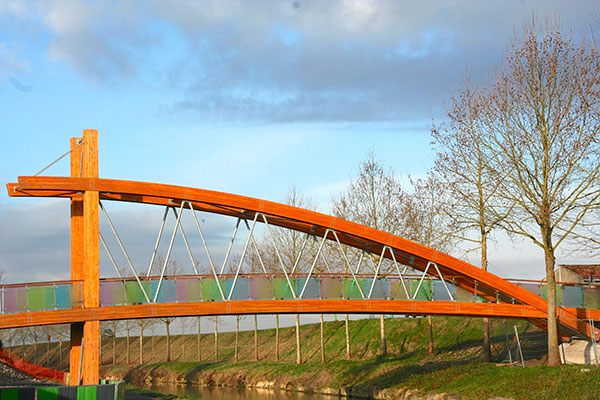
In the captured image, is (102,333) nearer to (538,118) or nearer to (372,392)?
(372,392)

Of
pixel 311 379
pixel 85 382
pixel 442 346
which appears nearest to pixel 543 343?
pixel 442 346

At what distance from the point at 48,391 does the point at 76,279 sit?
222 inches

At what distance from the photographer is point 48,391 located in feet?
66.3

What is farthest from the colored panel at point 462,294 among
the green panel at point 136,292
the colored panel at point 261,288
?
the green panel at point 136,292

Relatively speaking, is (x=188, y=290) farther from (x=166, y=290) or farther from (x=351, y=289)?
(x=351, y=289)

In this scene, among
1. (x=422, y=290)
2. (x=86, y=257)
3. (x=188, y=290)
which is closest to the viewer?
(x=86, y=257)

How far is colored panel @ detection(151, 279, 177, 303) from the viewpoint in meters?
25.7

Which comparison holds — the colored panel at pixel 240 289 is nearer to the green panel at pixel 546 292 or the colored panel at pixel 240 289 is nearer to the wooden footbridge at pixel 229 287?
the wooden footbridge at pixel 229 287

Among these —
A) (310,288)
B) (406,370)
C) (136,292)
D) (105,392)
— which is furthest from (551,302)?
(105,392)

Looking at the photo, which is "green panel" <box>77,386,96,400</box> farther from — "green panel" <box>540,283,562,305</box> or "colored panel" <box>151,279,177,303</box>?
"green panel" <box>540,283,562,305</box>

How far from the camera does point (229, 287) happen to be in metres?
27.0

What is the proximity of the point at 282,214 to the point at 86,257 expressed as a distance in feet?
→ 24.0

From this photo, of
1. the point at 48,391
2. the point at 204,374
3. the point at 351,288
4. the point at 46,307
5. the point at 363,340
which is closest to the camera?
the point at 48,391

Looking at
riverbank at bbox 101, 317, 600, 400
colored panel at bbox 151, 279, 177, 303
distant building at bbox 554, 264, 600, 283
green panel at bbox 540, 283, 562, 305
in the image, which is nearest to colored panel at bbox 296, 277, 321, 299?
colored panel at bbox 151, 279, 177, 303
